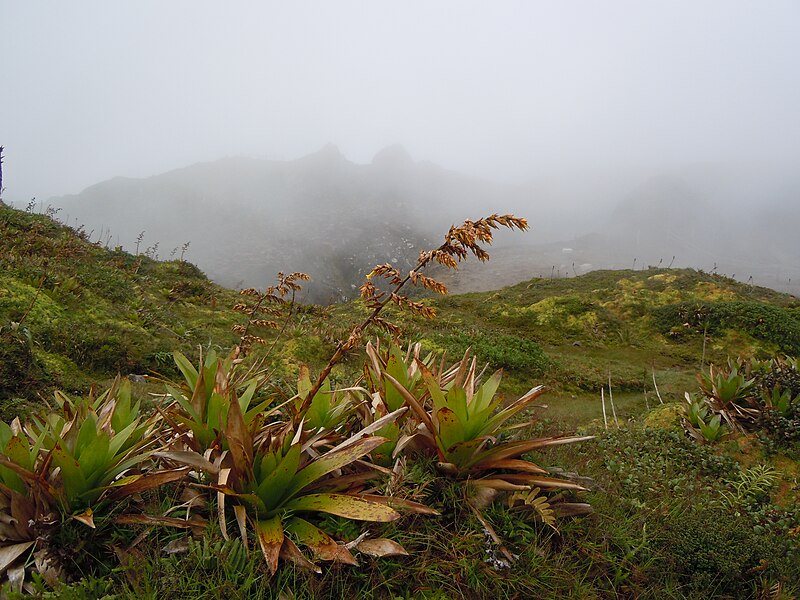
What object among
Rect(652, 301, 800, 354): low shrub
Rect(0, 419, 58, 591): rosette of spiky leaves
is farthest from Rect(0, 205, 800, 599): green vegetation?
Rect(652, 301, 800, 354): low shrub

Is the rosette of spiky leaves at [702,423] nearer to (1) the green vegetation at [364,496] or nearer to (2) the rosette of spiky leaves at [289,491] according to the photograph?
(1) the green vegetation at [364,496]

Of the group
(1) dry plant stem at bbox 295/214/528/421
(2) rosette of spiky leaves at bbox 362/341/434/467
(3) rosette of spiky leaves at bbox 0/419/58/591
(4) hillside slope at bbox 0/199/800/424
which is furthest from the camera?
(4) hillside slope at bbox 0/199/800/424

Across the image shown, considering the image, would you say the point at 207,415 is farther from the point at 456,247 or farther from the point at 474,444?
the point at 456,247

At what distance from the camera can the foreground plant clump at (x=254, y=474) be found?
2.09 metres

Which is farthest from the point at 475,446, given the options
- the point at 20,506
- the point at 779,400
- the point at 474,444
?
the point at 779,400

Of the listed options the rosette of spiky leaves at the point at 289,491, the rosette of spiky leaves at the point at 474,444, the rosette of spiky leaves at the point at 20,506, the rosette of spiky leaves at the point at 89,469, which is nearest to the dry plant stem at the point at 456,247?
the rosette of spiky leaves at the point at 289,491

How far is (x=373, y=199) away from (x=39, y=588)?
87.6 meters

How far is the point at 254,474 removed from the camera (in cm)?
246

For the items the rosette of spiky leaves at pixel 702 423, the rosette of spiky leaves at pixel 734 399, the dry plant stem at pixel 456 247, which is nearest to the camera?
the dry plant stem at pixel 456 247

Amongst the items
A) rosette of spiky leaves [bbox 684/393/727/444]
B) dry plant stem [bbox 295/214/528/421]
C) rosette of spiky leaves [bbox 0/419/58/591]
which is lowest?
rosette of spiky leaves [bbox 684/393/727/444]

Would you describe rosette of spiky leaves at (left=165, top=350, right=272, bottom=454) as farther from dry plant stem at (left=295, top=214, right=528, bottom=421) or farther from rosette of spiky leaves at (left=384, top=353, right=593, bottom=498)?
rosette of spiky leaves at (left=384, top=353, right=593, bottom=498)

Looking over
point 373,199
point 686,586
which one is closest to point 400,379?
point 686,586

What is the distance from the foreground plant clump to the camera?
2086 millimetres

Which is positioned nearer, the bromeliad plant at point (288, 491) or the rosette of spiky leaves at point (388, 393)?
the bromeliad plant at point (288, 491)
